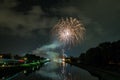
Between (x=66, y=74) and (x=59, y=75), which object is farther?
(x=66, y=74)

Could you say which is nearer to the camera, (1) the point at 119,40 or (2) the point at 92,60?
(2) the point at 92,60

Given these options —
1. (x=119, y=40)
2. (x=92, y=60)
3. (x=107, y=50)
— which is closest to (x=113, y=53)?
(x=107, y=50)

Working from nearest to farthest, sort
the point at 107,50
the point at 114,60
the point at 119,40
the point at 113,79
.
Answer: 1. the point at 113,79
2. the point at 114,60
3. the point at 107,50
4. the point at 119,40

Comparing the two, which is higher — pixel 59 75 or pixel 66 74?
pixel 66 74

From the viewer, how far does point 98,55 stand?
104 meters

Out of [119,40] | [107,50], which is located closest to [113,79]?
[107,50]

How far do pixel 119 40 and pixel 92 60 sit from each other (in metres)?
24.0

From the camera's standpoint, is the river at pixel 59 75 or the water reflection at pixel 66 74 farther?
the water reflection at pixel 66 74

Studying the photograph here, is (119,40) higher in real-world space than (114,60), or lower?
higher

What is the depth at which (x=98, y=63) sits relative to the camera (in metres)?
98.5

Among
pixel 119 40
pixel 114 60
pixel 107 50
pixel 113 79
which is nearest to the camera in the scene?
pixel 113 79

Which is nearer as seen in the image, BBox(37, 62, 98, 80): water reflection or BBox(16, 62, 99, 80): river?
BBox(16, 62, 99, 80): river

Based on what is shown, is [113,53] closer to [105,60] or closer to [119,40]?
[105,60]

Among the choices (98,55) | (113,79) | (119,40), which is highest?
(119,40)
